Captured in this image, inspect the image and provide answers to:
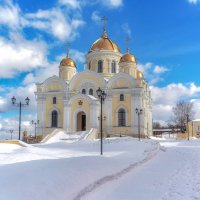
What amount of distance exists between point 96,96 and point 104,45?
8504mm

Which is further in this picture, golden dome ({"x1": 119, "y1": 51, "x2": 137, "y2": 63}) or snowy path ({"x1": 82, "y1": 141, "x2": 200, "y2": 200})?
golden dome ({"x1": 119, "y1": 51, "x2": 137, "y2": 63})

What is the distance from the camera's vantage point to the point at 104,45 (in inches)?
2029

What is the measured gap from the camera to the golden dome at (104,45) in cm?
5141

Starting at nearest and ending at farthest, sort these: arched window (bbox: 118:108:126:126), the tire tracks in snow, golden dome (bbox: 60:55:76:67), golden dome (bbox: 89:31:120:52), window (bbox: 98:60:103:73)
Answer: the tire tracks in snow
arched window (bbox: 118:108:126:126)
golden dome (bbox: 60:55:76:67)
window (bbox: 98:60:103:73)
golden dome (bbox: 89:31:120:52)

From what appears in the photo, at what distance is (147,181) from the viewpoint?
11633 mm

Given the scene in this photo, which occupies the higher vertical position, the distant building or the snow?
the distant building

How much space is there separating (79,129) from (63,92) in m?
5.28

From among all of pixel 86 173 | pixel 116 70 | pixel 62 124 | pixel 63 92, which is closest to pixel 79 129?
pixel 62 124

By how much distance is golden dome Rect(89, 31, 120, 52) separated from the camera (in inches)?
2024

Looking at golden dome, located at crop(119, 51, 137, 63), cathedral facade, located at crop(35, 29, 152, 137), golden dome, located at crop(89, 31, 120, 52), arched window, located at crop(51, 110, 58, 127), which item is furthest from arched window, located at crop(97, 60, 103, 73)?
arched window, located at crop(51, 110, 58, 127)

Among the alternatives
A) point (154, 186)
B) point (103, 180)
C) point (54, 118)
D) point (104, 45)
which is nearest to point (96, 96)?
point (54, 118)

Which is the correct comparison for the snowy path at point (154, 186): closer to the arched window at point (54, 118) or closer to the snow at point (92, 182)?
the snow at point (92, 182)

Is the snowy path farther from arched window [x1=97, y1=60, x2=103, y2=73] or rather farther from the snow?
arched window [x1=97, y1=60, x2=103, y2=73]

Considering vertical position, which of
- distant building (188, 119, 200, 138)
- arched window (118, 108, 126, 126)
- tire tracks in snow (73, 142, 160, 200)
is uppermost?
arched window (118, 108, 126, 126)
